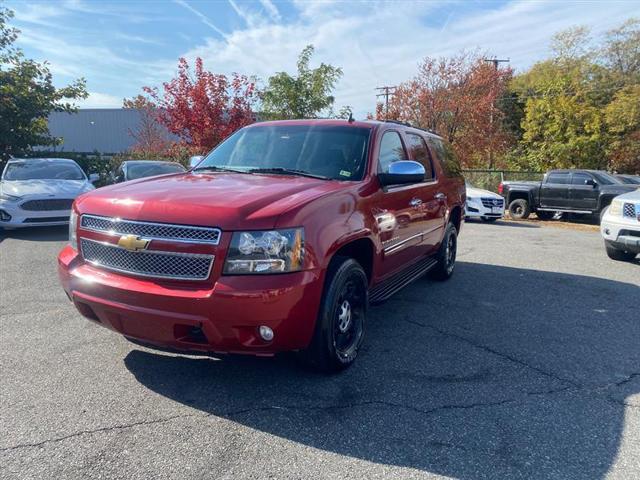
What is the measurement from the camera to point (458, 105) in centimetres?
2533

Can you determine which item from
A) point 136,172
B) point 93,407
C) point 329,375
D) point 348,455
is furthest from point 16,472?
point 136,172

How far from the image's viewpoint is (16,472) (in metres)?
2.52

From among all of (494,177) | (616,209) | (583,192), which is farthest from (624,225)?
(494,177)

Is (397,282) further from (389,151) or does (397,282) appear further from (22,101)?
(22,101)

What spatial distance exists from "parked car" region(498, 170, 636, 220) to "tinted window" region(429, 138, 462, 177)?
10493mm

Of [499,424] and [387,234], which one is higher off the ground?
[387,234]

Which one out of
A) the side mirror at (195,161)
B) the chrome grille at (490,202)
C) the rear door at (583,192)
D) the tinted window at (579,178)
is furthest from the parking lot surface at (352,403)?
the tinted window at (579,178)

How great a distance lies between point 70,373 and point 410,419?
250 centimetres

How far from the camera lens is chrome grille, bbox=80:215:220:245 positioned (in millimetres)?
3027

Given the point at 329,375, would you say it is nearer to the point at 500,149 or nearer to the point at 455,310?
the point at 455,310

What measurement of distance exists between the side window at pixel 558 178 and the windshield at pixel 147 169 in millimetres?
12349

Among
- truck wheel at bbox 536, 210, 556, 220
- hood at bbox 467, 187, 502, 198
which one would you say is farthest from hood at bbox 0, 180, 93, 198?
truck wheel at bbox 536, 210, 556, 220

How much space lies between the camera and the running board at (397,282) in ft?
14.2

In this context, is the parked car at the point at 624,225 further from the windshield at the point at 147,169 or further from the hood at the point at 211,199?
the windshield at the point at 147,169
